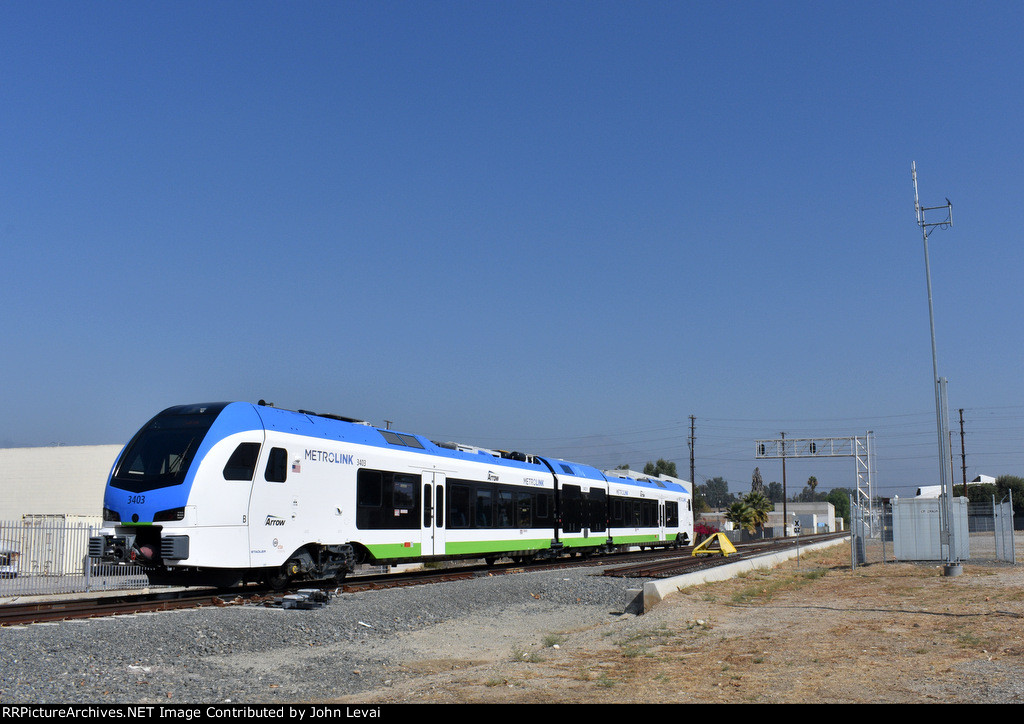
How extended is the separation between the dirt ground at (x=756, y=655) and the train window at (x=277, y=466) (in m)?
4.60

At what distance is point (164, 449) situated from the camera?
16156 millimetres

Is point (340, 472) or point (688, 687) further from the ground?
point (340, 472)

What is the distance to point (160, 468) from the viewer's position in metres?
15.9

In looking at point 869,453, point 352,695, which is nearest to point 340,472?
point 352,695

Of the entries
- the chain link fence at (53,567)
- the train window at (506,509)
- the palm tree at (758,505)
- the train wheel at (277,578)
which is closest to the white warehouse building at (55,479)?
the chain link fence at (53,567)

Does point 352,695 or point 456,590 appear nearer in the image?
point 352,695

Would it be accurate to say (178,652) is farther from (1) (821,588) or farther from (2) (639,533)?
(2) (639,533)

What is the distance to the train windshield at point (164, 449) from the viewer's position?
51.6 ft

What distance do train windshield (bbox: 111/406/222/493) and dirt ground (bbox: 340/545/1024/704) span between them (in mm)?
5442

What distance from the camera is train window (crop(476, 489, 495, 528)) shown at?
983 inches

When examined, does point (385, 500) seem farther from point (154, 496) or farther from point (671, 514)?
point (671, 514)

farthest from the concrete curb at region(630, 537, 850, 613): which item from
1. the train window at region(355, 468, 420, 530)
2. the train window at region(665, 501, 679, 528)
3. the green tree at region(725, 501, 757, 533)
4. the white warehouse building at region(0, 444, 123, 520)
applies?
the green tree at region(725, 501, 757, 533)

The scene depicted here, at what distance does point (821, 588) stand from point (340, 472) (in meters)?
12.1

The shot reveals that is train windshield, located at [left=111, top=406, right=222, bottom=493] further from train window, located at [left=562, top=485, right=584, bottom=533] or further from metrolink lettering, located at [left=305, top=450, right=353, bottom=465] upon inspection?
train window, located at [left=562, top=485, right=584, bottom=533]
